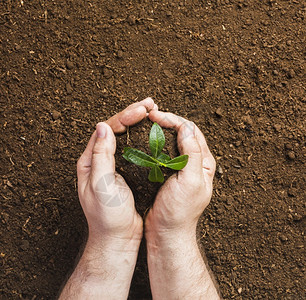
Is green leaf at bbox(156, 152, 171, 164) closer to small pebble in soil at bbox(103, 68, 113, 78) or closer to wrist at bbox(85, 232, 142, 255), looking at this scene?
→ wrist at bbox(85, 232, 142, 255)

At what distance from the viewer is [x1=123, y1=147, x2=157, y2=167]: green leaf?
1.31 m

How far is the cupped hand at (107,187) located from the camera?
1366mm

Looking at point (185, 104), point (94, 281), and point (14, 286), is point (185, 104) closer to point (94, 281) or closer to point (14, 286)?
point (94, 281)

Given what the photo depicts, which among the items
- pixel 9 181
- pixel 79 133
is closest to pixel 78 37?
pixel 79 133

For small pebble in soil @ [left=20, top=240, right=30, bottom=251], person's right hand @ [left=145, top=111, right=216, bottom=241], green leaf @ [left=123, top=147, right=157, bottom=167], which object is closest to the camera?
→ green leaf @ [left=123, top=147, right=157, bottom=167]

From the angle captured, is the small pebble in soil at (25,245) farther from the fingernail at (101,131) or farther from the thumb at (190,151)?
the thumb at (190,151)

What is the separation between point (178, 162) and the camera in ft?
4.38

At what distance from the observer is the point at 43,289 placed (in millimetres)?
1709

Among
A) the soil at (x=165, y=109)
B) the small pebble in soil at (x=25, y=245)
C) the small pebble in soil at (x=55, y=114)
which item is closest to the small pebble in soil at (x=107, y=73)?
the soil at (x=165, y=109)

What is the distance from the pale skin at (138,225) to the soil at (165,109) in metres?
0.20

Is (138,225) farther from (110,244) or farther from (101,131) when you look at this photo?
(101,131)

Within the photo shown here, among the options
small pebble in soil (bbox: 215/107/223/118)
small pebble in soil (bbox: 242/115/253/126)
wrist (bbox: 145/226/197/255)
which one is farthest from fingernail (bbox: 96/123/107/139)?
small pebble in soil (bbox: 242/115/253/126)

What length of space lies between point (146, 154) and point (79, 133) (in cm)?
54

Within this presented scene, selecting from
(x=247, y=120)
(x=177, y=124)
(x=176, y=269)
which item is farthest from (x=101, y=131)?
(x=247, y=120)
